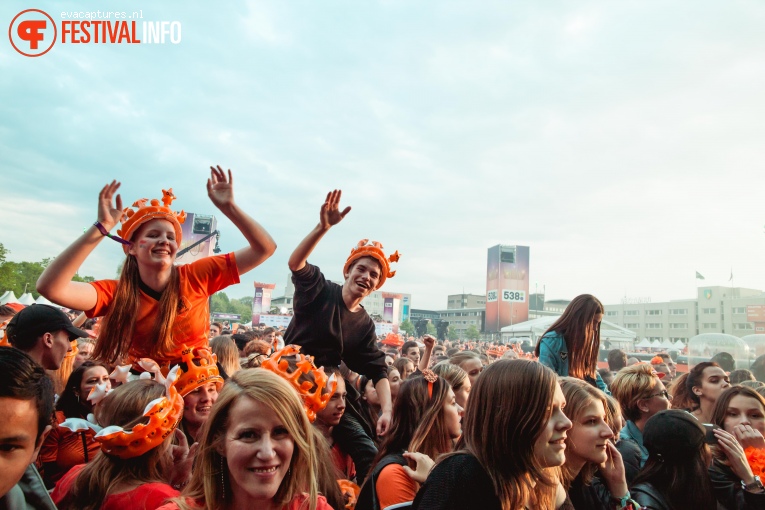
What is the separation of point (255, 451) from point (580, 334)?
3.36m

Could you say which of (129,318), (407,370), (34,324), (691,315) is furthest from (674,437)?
(691,315)

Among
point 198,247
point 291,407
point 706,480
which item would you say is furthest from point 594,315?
point 198,247

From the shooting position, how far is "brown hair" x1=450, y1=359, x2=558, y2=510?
2.21m

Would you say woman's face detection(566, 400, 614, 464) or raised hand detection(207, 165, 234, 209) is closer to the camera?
woman's face detection(566, 400, 614, 464)

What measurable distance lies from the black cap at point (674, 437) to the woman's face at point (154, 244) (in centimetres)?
321

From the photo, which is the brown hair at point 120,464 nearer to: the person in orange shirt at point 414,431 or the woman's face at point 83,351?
the person in orange shirt at point 414,431

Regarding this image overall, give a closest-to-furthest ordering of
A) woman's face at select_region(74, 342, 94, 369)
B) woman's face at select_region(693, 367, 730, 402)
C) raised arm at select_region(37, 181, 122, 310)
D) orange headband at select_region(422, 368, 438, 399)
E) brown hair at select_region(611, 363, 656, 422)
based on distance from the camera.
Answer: raised arm at select_region(37, 181, 122, 310), orange headband at select_region(422, 368, 438, 399), brown hair at select_region(611, 363, 656, 422), woman's face at select_region(693, 367, 730, 402), woman's face at select_region(74, 342, 94, 369)

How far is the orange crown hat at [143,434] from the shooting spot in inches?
99.8

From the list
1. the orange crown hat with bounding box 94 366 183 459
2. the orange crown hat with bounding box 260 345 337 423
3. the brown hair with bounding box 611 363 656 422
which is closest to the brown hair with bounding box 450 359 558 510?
the orange crown hat with bounding box 260 345 337 423

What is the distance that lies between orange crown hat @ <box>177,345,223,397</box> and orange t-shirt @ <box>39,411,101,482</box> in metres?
0.61

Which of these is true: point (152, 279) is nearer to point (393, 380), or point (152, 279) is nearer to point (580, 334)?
point (393, 380)

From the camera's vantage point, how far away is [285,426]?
227 centimetres

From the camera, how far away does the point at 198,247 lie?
2544 centimetres

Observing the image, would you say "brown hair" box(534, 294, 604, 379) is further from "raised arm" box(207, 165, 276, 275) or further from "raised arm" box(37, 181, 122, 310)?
"raised arm" box(37, 181, 122, 310)
